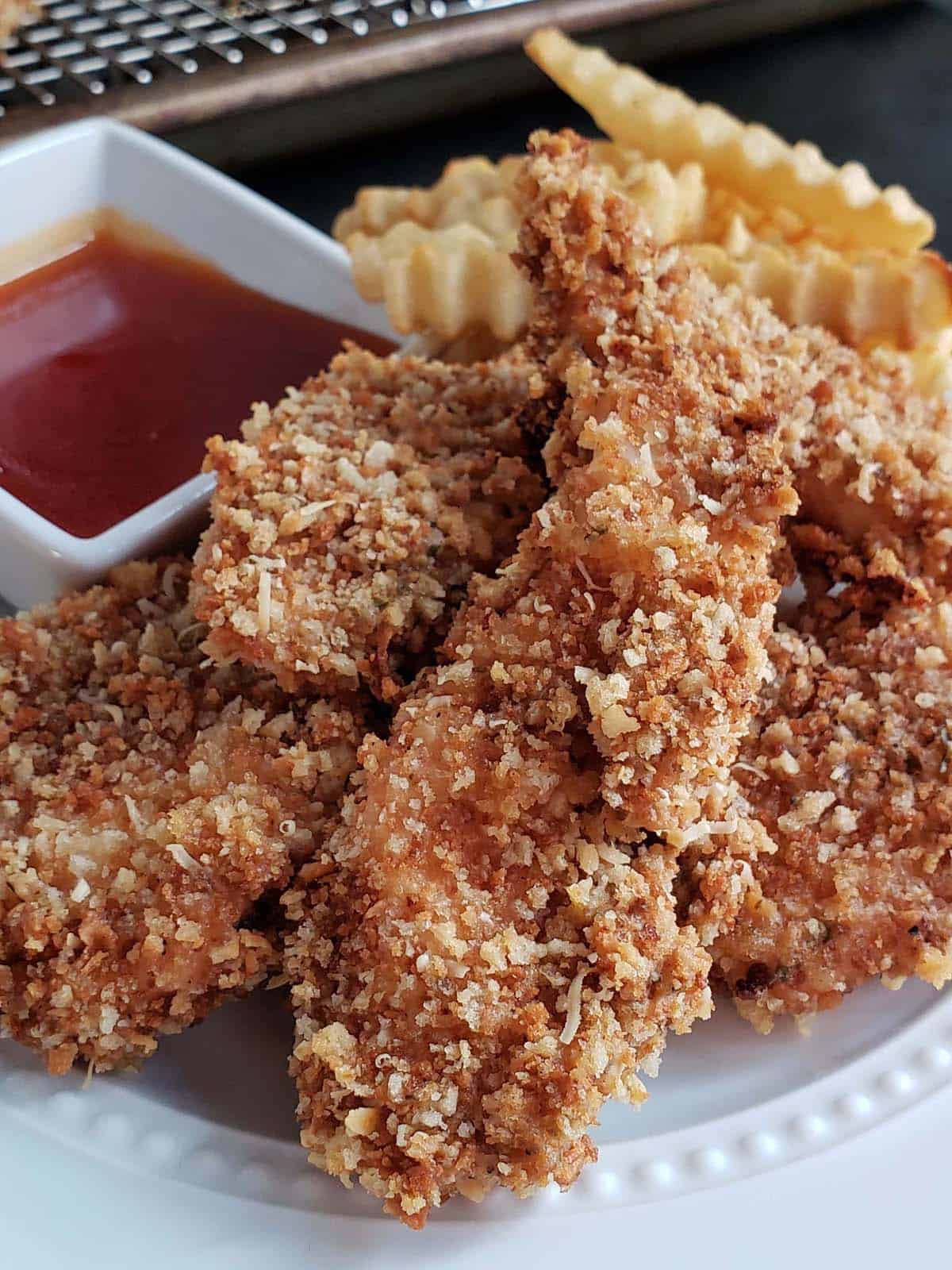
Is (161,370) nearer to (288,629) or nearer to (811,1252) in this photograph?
(288,629)

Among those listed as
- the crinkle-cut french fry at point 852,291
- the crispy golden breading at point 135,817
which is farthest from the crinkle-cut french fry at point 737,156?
the crispy golden breading at point 135,817

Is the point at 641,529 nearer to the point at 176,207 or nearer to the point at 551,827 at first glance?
the point at 551,827

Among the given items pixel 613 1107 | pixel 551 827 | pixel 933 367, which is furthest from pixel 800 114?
pixel 613 1107

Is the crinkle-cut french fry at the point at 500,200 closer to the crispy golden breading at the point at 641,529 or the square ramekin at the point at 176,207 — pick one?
the square ramekin at the point at 176,207

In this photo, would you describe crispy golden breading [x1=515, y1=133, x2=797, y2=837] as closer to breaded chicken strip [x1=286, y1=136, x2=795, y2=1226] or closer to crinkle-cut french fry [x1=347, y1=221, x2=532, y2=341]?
breaded chicken strip [x1=286, y1=136, x2=795, y2=1226]

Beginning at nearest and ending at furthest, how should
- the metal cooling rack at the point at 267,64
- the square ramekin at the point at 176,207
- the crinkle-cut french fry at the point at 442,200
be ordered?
the square ramekin at the point at 176,207, the crinkle-cut french fry at the point at 442,200, the metal cooling rack at the point at 267,64

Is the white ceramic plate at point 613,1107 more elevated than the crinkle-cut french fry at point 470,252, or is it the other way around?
the crinkle-cut french fry at point 470,252

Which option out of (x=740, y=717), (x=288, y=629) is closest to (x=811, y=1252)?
(x=740, y=717)
